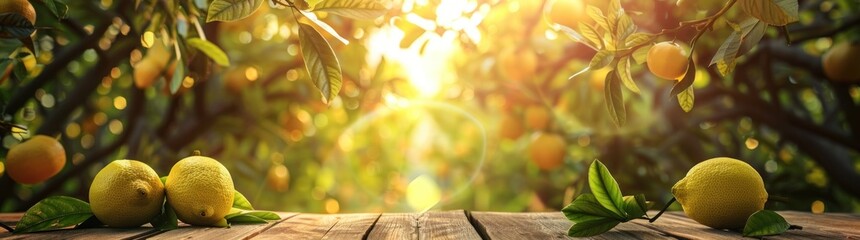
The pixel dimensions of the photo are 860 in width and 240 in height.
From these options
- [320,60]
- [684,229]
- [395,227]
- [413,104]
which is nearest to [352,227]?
[395,227]

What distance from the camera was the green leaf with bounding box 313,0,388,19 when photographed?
3.11 feet

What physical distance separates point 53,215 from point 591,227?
793 mm

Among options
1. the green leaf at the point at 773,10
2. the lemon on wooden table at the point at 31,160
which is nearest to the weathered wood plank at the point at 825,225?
the green leaf at the point at 773,10

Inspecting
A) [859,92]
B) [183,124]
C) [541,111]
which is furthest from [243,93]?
[859,92]

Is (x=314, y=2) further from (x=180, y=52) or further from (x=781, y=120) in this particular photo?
(x=781, y=120)

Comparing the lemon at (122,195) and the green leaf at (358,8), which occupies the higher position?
the green leaf at (358,8)

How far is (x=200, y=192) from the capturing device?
3.67 ft

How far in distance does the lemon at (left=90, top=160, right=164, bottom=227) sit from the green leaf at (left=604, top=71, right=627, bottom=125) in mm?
→ 704

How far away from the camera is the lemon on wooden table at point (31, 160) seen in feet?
4.29

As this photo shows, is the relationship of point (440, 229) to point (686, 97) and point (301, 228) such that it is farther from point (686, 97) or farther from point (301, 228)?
point (686, 97)

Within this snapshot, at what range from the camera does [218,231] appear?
42.8 inches

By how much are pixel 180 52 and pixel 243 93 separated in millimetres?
1234

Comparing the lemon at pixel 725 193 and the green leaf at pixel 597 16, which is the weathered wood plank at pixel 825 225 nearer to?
the lemon at pixel 725 193

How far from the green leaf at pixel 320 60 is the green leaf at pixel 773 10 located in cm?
51
